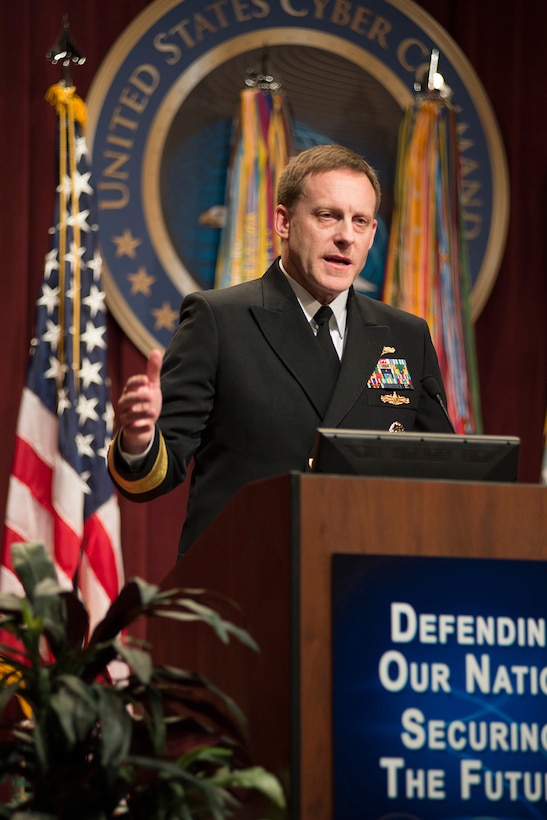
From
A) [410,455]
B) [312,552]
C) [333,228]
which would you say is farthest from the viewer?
[333,228]

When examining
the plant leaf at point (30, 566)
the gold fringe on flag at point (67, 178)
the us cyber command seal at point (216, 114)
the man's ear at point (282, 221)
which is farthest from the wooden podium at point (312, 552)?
the us cyber command seal at point (216, 114)

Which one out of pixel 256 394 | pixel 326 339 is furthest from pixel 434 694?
pixel 326 339

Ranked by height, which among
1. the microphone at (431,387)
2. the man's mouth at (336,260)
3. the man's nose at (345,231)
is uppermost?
the man's nose at (345,231)

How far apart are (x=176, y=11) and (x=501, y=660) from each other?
3.74 m

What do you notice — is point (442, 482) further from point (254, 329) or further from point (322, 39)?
point (322, 39)

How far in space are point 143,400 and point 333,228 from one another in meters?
0.82

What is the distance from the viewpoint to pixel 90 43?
4816 millimetres

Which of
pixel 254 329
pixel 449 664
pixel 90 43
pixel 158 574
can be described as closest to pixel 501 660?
pixel 449 664

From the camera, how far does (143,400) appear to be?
2.01 meters

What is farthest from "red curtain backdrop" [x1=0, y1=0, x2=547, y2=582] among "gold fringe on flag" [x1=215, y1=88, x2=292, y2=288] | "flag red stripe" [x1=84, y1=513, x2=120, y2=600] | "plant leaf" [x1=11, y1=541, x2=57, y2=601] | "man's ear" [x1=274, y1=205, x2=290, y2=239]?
"plant leaf" [x1=11, y1=541, x2=57, y2=601]

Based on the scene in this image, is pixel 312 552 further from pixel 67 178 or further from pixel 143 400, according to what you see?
pixel 67 178

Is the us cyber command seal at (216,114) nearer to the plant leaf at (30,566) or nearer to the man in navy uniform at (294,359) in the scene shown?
the man in navy uniform at (294,359)

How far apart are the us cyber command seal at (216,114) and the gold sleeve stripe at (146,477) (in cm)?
253

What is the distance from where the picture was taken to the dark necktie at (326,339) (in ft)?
8.60
